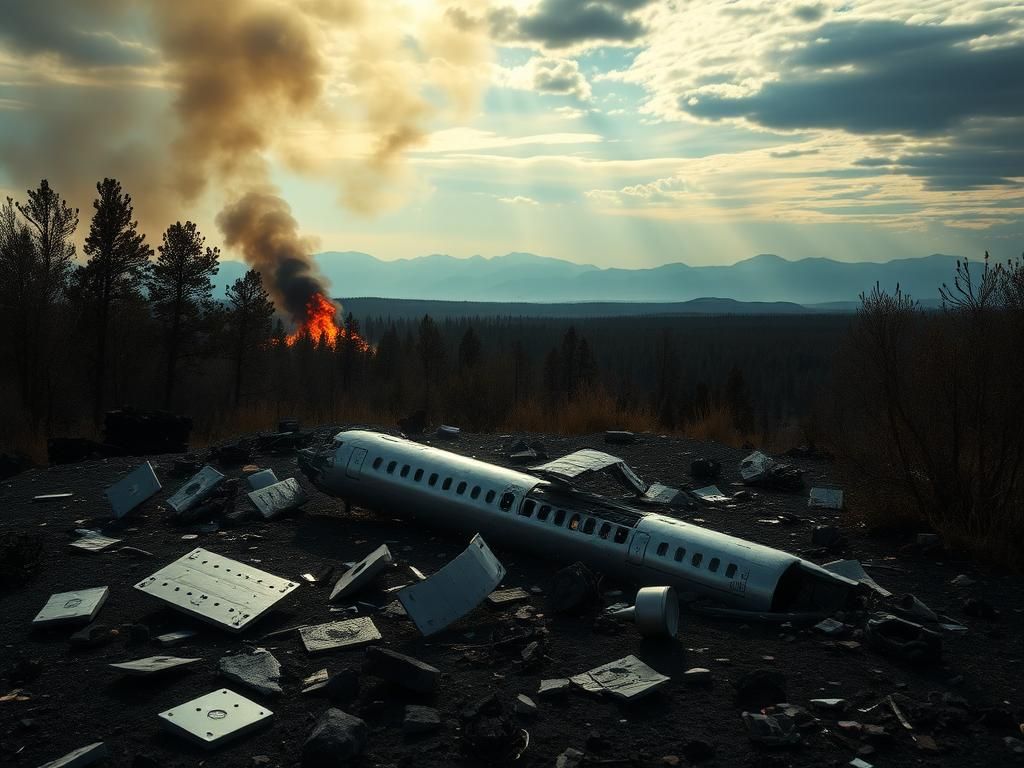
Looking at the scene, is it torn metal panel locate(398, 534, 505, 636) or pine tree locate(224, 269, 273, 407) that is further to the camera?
pine tree locate(224, 269, 273, 407)

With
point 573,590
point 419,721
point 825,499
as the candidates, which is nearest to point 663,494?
point 825,499

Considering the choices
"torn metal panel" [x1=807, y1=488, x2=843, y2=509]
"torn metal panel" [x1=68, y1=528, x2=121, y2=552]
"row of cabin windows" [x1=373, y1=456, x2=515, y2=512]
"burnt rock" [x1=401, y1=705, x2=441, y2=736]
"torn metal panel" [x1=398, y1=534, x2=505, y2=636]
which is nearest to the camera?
"burnt rock" [x1=401, y1=705, x2=441, y2=736]

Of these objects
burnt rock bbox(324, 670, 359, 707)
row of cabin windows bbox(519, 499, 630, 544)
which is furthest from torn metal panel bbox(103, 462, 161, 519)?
burnt rock bbox(324, 670, 359, 707)

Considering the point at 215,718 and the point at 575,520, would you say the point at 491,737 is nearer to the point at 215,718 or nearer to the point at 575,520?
the point at 215,718

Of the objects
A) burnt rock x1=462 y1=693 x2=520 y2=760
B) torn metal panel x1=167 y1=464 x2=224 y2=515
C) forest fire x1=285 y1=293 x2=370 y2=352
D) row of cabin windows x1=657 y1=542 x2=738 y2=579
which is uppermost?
forest fire x1=285 y1=293 x2=370 y2=352

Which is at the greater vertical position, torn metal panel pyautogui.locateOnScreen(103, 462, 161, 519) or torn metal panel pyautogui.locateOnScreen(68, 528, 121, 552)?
torn metal panel pyautogui.locateOnScreen(103, 462, 161, 519)

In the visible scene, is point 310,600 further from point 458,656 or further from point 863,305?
point 863,305

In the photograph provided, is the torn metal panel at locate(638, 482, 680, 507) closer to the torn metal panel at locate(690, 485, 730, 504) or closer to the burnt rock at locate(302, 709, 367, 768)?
the torn metal panel at locate(690, 485, 730, 504)

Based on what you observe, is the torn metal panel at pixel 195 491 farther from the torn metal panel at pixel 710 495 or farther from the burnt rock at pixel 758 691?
the burnt rock at pixel 758 691
